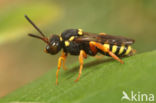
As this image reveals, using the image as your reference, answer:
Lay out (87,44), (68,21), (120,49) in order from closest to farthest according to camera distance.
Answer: (120,49) < (87,44) < (68,21)

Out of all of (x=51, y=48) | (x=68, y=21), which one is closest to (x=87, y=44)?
(x=51, y=48)

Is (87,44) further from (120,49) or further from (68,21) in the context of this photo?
(68,21)

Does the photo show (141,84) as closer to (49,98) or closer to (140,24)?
(49,98)

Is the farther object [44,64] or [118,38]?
[44,64]

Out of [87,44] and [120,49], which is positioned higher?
[87,44]

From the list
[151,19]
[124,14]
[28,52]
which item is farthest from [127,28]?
[28,52]

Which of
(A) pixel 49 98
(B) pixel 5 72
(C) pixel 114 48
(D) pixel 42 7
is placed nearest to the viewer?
(A) pixel 49 98

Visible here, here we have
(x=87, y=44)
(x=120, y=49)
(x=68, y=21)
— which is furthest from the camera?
(x=68, y=21)
